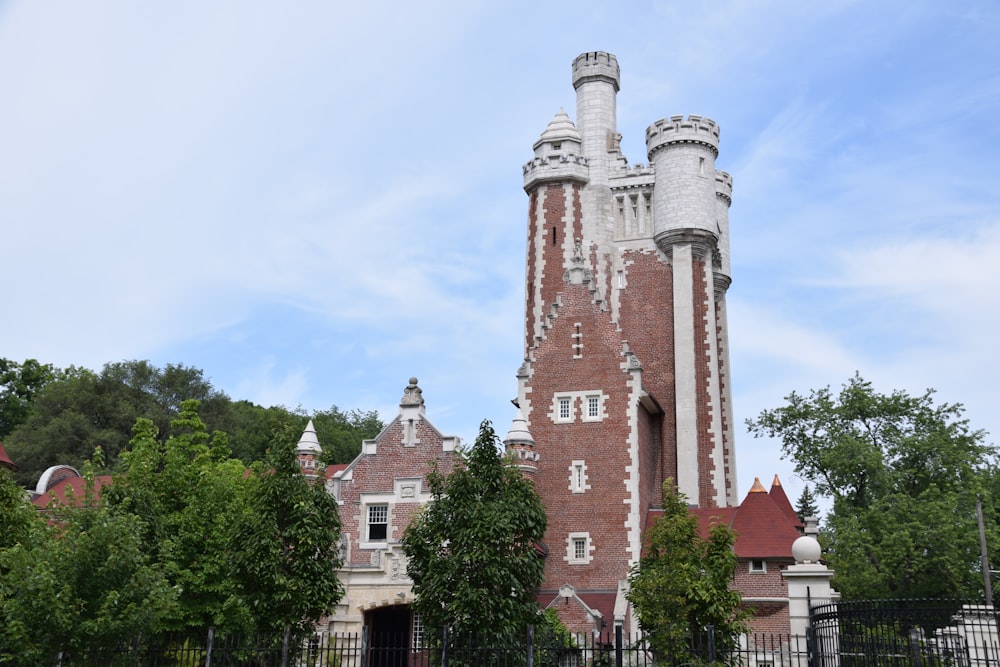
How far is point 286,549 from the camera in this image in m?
27.1

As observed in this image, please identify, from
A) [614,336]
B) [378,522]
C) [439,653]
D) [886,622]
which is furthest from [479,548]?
[614,336]

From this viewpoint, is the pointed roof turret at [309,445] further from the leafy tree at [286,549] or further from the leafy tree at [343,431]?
the leafy tree at [343,431]

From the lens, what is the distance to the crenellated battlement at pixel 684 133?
46656mm

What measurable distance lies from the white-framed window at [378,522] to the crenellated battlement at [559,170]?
17.9m

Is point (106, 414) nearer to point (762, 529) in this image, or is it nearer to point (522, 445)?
point (522, 445)

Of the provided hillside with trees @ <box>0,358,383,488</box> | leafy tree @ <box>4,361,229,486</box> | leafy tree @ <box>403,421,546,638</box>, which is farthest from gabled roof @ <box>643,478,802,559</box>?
leafy tree @ <box>4,361,229,486</box>

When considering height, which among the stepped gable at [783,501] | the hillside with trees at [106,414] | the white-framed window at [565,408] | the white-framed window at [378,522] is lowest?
the white-framed window at [378,522]

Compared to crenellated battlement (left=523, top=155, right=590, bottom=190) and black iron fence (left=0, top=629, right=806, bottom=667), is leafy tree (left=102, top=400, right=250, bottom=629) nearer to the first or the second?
black iron fence (left=0, top=629, right=806, bottom=667)

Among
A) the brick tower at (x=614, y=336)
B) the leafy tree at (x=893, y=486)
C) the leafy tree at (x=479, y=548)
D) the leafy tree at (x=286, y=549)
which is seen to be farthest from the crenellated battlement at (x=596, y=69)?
the leafy tree at (x=286, y=549)

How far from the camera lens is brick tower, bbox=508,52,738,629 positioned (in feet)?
120

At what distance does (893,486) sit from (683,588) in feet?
88.1

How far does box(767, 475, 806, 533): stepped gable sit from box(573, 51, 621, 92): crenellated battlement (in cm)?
2104

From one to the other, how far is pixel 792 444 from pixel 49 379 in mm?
57921

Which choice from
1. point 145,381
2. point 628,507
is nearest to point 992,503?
point 628,507
